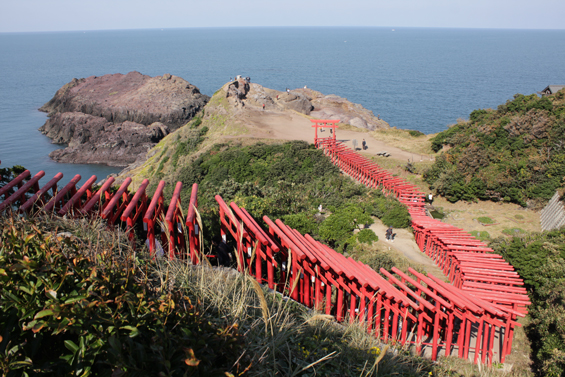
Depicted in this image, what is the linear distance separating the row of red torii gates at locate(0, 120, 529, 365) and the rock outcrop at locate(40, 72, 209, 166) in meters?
42.5

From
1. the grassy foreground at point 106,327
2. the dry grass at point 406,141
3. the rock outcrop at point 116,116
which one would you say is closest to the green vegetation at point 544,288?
the grassy foreground at point 106,327

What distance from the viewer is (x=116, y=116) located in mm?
58719

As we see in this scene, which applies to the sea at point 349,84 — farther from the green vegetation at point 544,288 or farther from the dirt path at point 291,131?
the green vegetation at point 544,288

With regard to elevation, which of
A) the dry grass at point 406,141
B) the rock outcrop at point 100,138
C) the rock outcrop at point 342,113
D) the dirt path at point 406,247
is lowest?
the rock outcrop at point 100,138

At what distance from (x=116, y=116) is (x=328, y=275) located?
59467 millimetres

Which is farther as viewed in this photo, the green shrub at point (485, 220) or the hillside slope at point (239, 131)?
the hillside slope at point (239, 131)

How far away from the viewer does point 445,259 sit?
12781 mm

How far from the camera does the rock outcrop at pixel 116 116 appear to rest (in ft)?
165

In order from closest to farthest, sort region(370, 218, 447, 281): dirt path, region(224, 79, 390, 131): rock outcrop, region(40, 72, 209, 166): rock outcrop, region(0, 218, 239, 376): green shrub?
region(0, 218, 239, 376): green shrub, region(370, 218, 447, 281): dirt path, region(224, 79, 390, 131): rock outcrop, region(40, 72, 209, 166): rock outcrop

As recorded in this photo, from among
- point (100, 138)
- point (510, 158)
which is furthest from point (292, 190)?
point (100, 138)

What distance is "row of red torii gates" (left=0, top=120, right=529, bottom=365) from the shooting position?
660 centimetres

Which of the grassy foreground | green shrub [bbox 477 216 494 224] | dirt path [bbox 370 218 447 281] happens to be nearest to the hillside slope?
green shrub [bbox 477 216 494 224]

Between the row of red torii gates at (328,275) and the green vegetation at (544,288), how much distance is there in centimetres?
76

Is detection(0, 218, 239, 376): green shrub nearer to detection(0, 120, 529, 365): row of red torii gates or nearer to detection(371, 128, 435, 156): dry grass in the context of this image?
detection(0, 120, 529, 365): row of red torii gates
